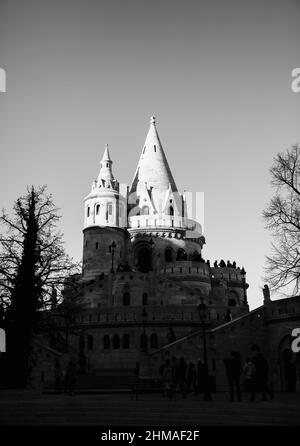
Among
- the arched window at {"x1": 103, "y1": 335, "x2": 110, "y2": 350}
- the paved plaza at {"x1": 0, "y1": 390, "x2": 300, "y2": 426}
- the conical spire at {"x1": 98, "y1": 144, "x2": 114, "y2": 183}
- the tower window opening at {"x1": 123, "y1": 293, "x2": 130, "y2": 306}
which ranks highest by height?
the conical spire at {"x1": 98, "y1": 144, "x2": 114, "y2": 183}

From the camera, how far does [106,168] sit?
2158 inches

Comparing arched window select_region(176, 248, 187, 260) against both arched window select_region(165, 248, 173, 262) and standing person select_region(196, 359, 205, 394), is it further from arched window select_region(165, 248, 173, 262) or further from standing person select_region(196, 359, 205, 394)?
standing person select_region(196, 359, 205, 394)

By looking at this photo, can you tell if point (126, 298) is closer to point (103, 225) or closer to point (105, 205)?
point (103, 225)

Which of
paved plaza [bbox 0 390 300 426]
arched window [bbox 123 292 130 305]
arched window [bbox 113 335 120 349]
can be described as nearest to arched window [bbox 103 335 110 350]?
arched window [bbox 113 335 120 349]

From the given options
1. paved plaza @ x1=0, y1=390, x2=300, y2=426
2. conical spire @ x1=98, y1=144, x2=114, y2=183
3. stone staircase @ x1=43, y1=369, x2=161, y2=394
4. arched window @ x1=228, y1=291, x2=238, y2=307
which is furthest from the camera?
conical spire @ x1=98, y1=144, x2=114, y2=183

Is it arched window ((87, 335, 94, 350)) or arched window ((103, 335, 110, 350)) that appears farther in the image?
arched window ((87, 335, 94, 350))

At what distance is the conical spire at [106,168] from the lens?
53.8 m

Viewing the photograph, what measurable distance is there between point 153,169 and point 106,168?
6.06m

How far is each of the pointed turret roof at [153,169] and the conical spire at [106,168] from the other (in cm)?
403

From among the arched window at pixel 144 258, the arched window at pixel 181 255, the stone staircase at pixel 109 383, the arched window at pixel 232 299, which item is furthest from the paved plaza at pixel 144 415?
the arched window at pixel 232 299

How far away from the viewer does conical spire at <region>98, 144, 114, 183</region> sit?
53778 millimetres

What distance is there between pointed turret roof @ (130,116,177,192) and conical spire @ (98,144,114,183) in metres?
4.03

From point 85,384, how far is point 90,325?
9667mm

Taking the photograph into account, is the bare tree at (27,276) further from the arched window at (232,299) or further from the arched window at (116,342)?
the arched window at (232,299)
